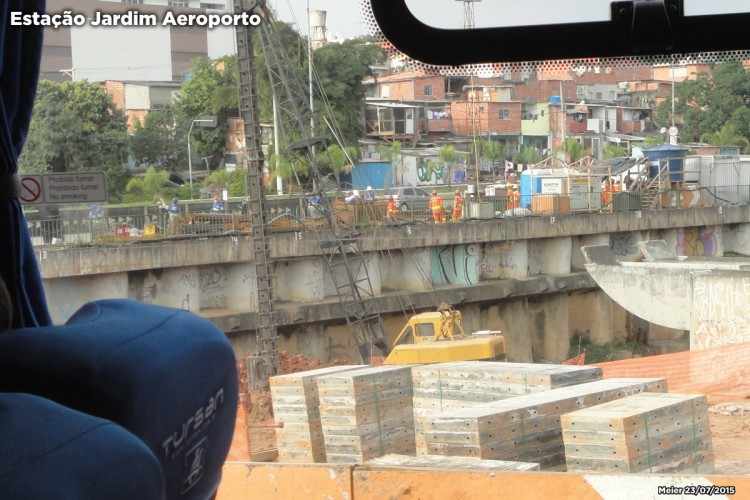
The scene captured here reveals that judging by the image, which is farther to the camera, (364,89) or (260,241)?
(364,89)

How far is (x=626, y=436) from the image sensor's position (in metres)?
7.48

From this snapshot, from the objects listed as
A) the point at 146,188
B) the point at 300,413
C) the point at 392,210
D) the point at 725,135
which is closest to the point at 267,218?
the point at 146,188

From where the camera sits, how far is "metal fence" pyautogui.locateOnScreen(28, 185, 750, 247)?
64.6ft

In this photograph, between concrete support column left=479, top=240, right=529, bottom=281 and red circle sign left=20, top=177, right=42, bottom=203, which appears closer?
red circle sign left=20, top=177, right=42, bottom=203

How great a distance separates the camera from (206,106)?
87.9 ft

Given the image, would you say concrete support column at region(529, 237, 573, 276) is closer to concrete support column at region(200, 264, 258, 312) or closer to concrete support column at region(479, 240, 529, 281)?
concrete support column at region(479, 240, 529, 281)

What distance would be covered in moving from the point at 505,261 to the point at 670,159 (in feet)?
19.0

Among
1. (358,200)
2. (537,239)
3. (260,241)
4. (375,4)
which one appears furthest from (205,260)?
(375,4)

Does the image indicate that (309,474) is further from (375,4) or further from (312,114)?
(312,114)

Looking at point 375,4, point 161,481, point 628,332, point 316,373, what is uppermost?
point 375,4

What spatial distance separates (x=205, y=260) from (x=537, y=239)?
9105mm

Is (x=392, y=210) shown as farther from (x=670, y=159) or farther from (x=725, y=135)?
(x=725, y=135)

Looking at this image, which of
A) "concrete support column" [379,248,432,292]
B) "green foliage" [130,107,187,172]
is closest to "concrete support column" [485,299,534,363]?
"concrete support column" [379,248,432,292]

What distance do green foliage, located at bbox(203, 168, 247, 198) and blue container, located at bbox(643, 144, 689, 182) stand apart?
897cm
